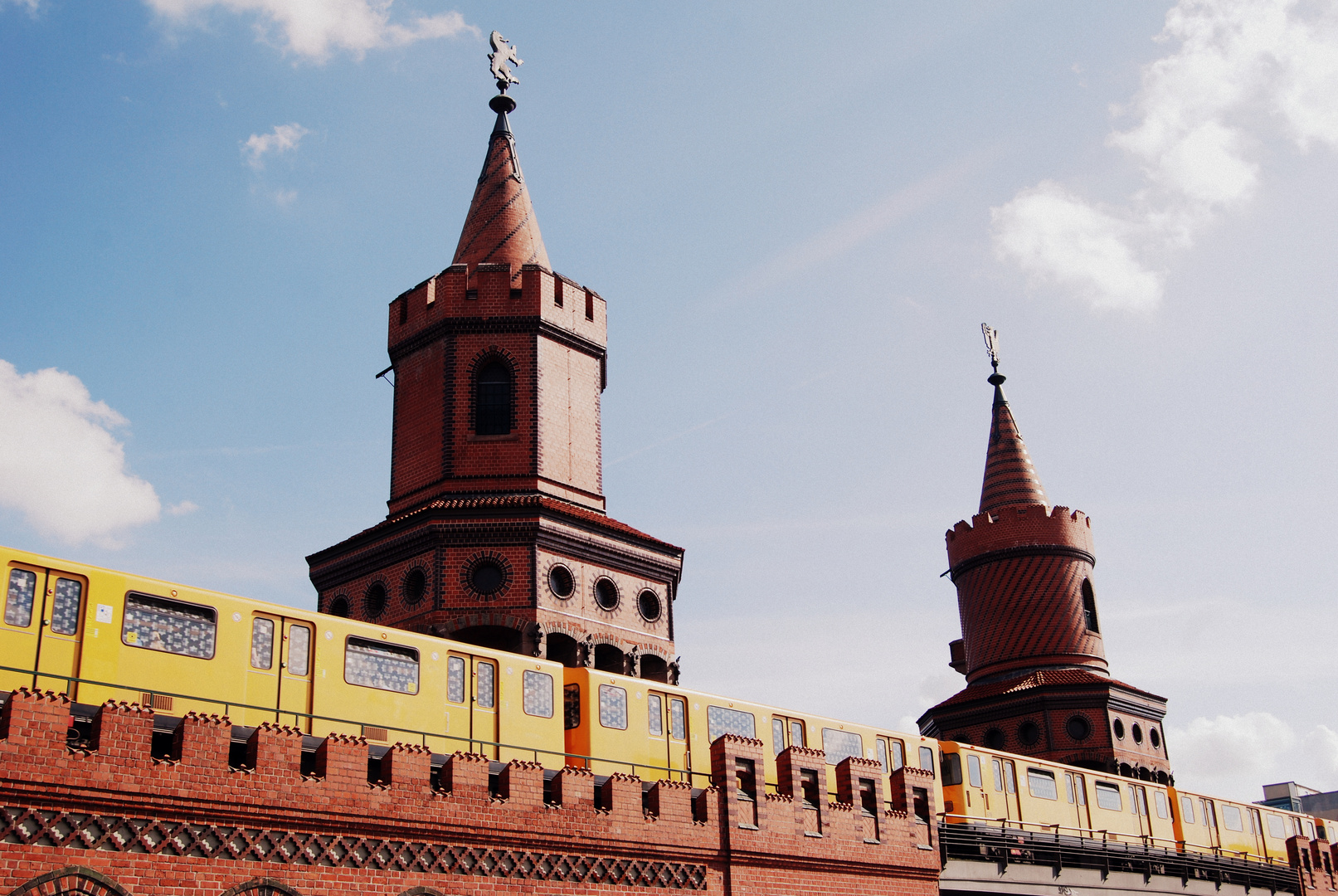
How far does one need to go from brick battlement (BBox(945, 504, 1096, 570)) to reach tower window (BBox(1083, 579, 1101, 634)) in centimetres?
103

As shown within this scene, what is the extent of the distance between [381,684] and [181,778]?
3.84 m

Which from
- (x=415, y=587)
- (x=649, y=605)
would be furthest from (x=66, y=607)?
(x=649, y=605)

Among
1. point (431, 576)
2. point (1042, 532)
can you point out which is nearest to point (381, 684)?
point (431, 576)

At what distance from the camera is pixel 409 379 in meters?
30.2

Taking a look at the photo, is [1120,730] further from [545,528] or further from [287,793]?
[287,793]

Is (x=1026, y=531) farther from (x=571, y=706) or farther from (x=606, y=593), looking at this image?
(x=571, y=706)

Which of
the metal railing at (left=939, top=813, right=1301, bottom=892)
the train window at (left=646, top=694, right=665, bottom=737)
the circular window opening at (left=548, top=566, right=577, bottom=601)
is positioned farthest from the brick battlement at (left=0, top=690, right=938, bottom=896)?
the circular window opening at (left=548, top=566, right=577, bottom=601)

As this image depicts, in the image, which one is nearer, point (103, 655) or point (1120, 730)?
point (103, 655)

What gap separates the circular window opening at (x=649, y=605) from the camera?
28188 mm

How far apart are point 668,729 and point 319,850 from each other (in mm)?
7231

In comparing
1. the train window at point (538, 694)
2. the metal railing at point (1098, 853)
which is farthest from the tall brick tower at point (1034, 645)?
the train window at point (538, 694)

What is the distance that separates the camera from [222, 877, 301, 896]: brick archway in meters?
15.7

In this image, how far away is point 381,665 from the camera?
19.1m

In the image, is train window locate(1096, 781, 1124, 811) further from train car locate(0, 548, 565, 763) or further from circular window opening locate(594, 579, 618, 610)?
train car locate(0, 548, 565, 763)
